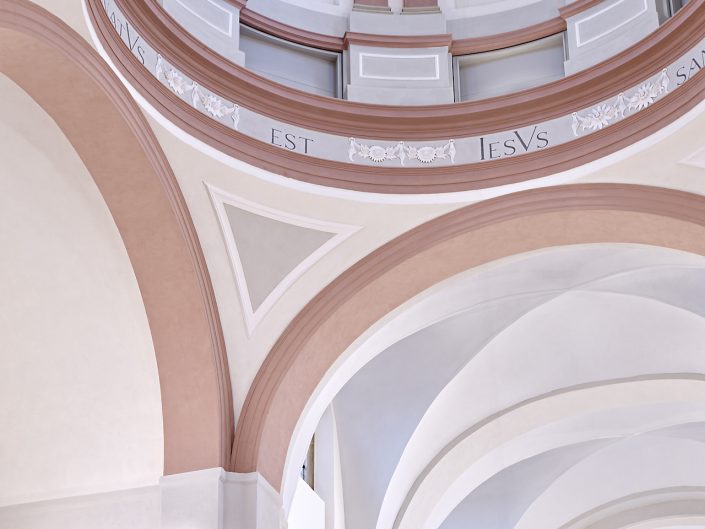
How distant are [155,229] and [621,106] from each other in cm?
336

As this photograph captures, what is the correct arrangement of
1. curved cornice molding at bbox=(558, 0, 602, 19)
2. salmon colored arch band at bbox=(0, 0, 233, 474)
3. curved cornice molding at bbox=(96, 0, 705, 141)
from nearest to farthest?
1. salmon colored arch band at bbox=(0, 0, 233, 474)
2. curved cornice molding at bbox=(96, 0, 705, 141)
3. curved cornice molding at bbox=(558, 0, 602, 19)

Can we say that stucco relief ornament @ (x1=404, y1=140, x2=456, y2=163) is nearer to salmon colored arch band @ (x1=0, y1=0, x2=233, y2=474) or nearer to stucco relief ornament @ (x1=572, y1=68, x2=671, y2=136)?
stucco relief ornament @ (x1=572, y1=68, x2=671, y2=136)

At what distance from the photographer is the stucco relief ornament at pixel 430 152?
8055 millimetres

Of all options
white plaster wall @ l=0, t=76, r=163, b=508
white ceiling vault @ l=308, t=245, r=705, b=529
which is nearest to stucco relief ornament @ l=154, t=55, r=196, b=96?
white plaster wall @ l=0, t=76, r=163, b=508

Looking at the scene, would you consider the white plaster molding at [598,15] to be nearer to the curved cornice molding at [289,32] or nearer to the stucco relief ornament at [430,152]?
the stucco relief ornament at [430,152]

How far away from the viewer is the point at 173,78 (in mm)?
7379

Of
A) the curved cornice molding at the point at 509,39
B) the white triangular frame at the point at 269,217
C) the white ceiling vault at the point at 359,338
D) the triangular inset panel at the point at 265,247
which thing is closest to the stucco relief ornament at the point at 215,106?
the white ceiling vault at the point at 359,338

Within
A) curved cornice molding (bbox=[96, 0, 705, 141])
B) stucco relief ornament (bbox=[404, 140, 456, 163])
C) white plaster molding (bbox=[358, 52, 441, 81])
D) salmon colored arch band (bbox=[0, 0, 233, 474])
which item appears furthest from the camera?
white plaster molding (bbox=[358, 52, 441, 81])

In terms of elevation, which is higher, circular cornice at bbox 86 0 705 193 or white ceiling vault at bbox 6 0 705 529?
circular cornice at bbox 86 0 705 193

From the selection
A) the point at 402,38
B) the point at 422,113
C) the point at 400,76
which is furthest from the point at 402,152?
the point at 402,38

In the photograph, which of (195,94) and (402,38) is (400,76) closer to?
(402,38)

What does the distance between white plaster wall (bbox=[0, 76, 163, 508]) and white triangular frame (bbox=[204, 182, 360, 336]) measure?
0.72 m

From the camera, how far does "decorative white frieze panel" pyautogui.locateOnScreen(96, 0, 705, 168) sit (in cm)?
727

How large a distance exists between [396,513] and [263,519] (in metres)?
3.05
